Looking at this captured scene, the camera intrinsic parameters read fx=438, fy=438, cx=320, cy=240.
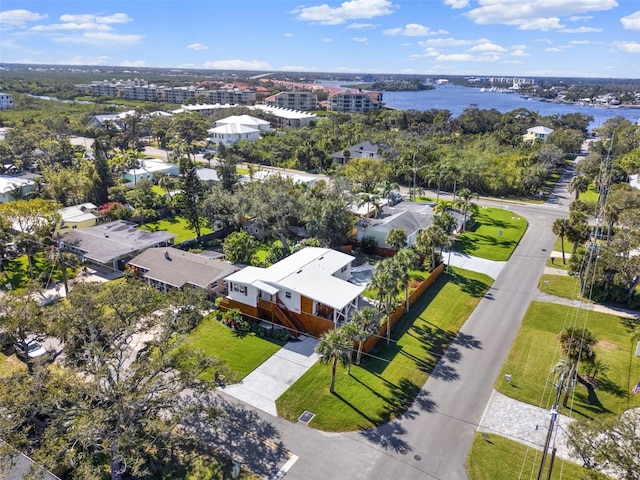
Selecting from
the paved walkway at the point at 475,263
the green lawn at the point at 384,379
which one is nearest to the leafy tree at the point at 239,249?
the green lawn at the point at 384,379

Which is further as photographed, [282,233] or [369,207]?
[369,207]

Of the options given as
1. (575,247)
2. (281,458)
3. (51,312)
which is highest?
(51,312)

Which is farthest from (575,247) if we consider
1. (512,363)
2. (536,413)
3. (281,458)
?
(281,458)

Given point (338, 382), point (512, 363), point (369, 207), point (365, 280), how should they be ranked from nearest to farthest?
point (338, 382)
point (512, 363)
point (365, 280)
point (369, 207)

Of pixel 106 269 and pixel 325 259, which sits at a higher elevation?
pixel 325 259

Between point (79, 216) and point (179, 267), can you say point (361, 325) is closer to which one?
point (179, 267)

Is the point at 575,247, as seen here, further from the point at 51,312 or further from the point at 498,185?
the point at 51,312

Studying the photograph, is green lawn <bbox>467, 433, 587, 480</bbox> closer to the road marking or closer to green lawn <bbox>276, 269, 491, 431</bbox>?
green lawn <bbox>276, 269, 491, 431</bbox>

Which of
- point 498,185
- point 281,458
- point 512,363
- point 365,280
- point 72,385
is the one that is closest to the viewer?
point 72,385
